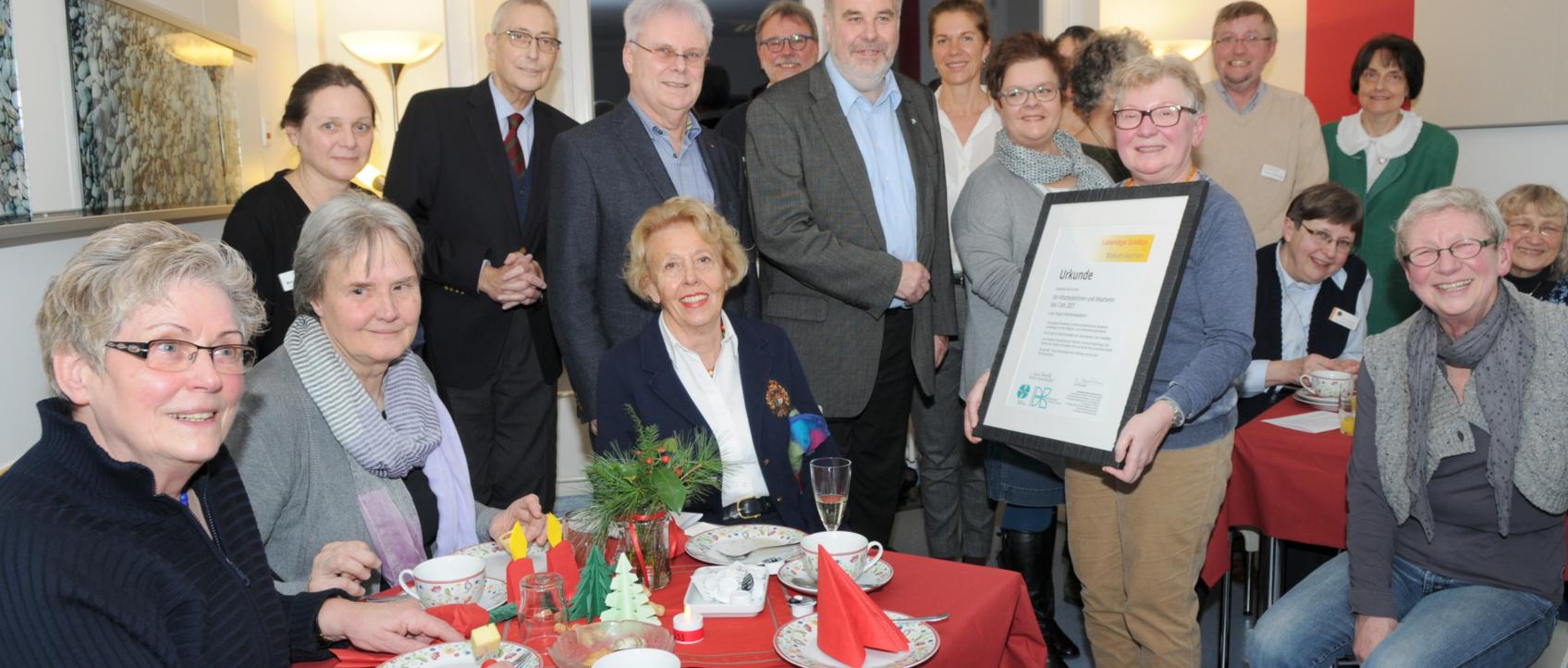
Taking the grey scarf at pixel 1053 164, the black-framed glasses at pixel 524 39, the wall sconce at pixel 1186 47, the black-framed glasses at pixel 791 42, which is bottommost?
the grey scarf at pixel 1053 164

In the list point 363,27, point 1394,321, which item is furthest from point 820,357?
point 363,27

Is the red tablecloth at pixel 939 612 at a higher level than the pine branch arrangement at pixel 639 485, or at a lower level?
lower

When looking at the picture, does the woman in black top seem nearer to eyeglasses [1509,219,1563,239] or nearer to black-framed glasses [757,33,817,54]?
black-framed glasses [757,33,817,54]

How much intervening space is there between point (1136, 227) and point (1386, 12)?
15.2 feet

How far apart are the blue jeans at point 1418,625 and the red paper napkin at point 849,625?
4.20 feet

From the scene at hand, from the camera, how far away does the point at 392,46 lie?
16.9 feet

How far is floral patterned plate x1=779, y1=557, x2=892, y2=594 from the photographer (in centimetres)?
185

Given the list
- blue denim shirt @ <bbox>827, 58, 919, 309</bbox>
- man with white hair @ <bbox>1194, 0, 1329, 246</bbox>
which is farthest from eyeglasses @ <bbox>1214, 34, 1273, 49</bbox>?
blue denim shirt @ <bbox>827, 58, 919, 309</bbox>

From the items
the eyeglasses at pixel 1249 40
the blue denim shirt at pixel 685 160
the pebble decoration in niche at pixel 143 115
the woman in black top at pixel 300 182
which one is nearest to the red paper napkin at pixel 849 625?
the blue denim shirt at pixel 685 160

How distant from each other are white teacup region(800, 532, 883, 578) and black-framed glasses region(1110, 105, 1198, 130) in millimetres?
1174

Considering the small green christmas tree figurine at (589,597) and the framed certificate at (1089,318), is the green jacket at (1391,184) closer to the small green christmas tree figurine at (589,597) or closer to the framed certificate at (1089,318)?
the framed certificate at (1089,318)

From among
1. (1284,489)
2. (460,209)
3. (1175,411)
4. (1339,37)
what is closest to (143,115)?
(460,209)

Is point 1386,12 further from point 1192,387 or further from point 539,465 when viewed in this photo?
point 539,465

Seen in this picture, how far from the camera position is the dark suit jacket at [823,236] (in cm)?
325
